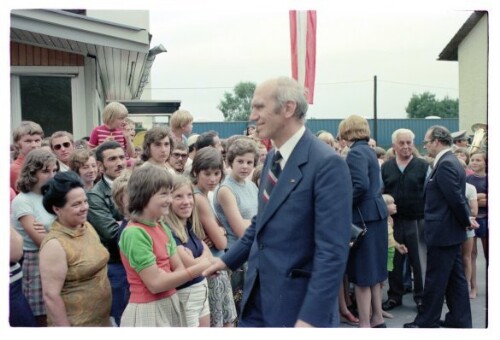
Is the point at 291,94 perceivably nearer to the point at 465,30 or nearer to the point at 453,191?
the point at 453,191

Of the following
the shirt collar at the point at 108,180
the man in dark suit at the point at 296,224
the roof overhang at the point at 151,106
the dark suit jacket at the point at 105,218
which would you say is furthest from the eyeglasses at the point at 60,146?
the roof overhang at the point at 151,106

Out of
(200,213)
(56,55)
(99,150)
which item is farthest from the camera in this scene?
(56,55)

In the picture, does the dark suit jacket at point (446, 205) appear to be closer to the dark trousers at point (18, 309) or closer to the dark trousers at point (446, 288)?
the dark trousers at point (446, 288)

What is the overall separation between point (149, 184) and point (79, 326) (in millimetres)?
804

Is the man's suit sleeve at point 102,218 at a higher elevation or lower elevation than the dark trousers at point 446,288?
higher

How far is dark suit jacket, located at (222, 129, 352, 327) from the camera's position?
2639mm

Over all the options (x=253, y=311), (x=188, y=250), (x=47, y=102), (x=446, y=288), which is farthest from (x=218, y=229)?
(x=47, y=102)

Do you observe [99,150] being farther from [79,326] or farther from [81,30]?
[81,30]

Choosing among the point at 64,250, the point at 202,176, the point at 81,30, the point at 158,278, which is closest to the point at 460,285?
the point at 202,176

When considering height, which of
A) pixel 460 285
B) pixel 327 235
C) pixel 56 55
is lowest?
pixel 460 285

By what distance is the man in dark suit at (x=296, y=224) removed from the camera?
2.64m

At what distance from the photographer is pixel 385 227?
529cm

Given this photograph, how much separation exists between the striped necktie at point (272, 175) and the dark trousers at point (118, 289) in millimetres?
1367

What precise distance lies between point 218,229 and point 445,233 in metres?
2.07
